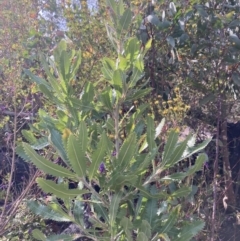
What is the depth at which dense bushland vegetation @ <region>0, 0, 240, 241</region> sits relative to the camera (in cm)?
182

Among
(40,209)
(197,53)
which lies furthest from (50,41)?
(40,209)

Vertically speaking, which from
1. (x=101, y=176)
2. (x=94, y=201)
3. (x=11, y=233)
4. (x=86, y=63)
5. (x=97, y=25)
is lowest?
(x=11, y=233)

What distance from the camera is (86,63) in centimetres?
360

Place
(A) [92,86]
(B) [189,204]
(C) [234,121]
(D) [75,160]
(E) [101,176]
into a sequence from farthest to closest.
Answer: (C) [234,121] → (B) [189,204] → (A) [92,86] → (E) [101,176] → (D) [75,160]

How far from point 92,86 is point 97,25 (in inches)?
70.8

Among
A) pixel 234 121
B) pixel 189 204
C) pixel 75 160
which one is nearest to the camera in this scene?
pixel 75 160

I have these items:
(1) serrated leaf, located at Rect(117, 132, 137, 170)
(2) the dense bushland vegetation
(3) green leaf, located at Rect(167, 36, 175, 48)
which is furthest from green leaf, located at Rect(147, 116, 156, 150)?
(3) green leaf, located at Rect(167, 36, 175, 48)

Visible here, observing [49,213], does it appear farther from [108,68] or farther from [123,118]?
[108,68]

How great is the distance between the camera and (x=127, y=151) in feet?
5.66

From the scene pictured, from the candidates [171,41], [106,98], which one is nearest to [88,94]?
[106,98]

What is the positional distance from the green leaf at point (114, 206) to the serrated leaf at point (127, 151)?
0.14m

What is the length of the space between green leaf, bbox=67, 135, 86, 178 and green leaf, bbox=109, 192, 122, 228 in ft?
0.83

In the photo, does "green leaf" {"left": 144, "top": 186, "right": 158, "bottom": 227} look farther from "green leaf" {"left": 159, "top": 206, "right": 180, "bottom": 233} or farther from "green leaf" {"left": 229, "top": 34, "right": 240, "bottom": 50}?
"green leaf" {"left": 229, "top": 34, "right": 240, "bottom": 50}

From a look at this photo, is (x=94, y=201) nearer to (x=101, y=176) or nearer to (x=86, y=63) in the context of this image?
(x=101, y=176)
